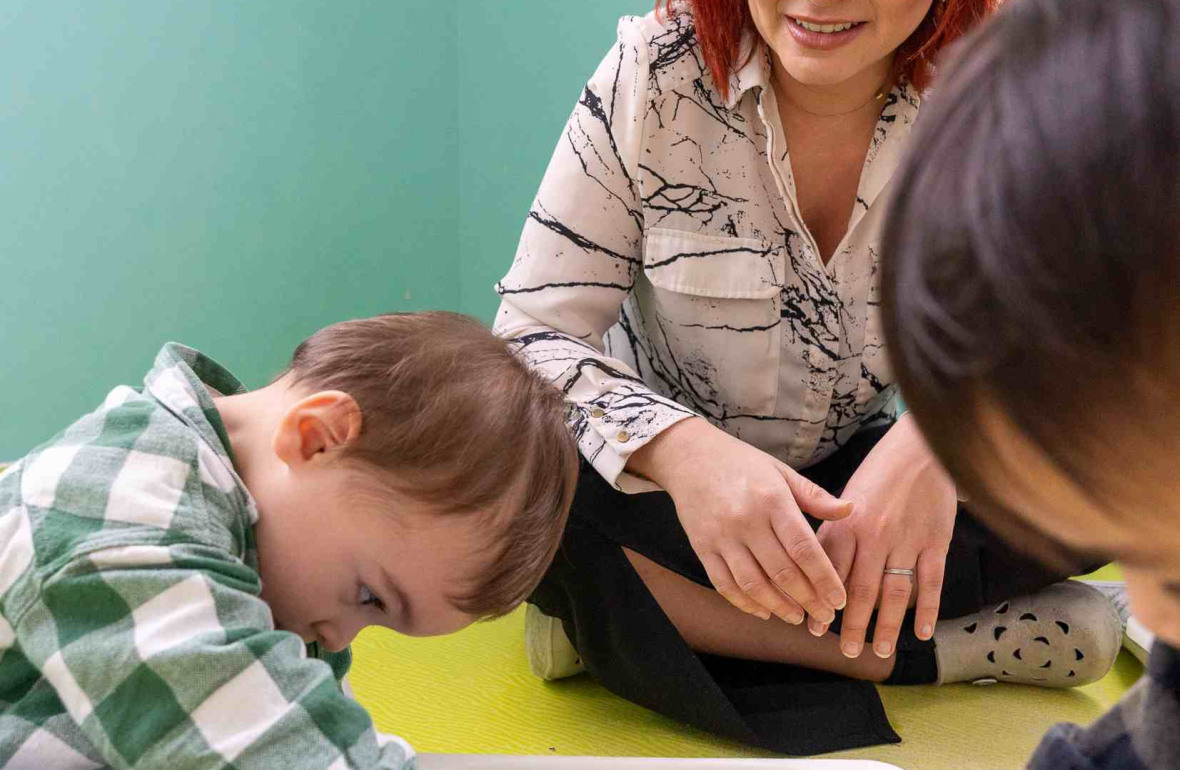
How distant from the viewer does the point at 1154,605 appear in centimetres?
37

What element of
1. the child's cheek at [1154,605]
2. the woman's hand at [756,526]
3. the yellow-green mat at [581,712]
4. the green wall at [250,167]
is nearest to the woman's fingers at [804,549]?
the woman's hand at [756,526]

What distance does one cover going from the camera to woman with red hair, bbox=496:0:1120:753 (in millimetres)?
920

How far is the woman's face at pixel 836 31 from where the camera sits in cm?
89

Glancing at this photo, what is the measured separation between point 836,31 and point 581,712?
0.63 m

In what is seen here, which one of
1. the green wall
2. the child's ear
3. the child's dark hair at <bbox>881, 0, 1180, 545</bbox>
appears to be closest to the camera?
the child's dark hair at <bbox>881, 0, 1180, 545</bbox>

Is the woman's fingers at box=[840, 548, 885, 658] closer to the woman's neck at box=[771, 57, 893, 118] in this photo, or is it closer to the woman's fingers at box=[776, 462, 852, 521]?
the woman's fingers at box=[776, 462, 852, 521]

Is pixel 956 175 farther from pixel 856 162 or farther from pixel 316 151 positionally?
pixel 316 151

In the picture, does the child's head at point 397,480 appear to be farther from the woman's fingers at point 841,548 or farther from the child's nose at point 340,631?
the woman's fingers at point 841,548

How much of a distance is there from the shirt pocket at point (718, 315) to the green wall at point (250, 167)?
0.78m

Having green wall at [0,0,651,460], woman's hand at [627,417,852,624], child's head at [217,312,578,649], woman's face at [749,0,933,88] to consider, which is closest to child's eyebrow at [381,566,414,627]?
child's head at [217,312,578,649]

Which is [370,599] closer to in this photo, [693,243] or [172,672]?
[172,672]

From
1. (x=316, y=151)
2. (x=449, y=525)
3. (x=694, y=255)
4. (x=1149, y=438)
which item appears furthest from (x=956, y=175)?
(x=316, y=151)

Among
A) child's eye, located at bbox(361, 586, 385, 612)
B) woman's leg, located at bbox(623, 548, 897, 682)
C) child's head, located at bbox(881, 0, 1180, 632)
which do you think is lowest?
woman's leg, located at bbox(623, 548, 897, 682)

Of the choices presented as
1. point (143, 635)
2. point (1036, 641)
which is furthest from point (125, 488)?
point (1036, 641)
